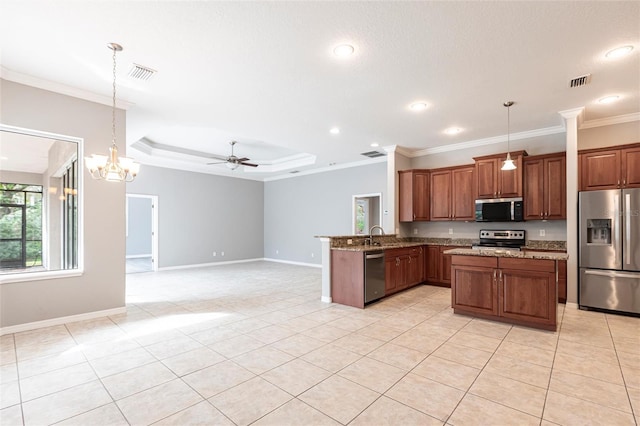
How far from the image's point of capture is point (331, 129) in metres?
5.44

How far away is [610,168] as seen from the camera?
4410 millimetres

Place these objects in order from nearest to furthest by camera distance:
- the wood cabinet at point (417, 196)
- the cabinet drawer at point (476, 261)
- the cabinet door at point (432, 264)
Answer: the cabinet drawer at point (476, 261) → the cabinet door at point (432, 264) → the wood cabinet at point (417, 196)

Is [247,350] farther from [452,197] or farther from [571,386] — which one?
[452,197]

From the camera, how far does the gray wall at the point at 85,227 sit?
3.46 meters

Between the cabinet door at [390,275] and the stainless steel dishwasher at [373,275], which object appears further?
the cabinet door at [390,275]

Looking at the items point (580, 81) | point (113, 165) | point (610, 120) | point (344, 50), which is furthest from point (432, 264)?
point (113, 165)

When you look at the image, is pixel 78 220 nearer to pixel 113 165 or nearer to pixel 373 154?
pixel 113 165

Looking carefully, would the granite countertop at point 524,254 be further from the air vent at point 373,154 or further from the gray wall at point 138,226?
the gray wall at point 138,226

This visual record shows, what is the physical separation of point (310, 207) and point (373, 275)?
4.92 m

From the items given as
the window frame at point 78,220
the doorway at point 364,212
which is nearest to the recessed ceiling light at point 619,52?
the doorway at point 364,212

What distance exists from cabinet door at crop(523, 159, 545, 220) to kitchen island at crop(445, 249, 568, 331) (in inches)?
60.8

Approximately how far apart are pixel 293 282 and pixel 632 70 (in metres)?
5.91

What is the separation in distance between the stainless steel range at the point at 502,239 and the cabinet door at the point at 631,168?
156cm

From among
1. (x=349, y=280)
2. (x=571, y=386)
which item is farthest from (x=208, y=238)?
(x=571, y=386)
